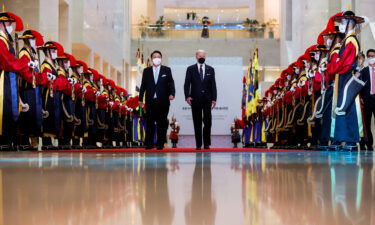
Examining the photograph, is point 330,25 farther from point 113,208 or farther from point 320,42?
A: point 113,208

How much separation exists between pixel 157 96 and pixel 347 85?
10.4 feet

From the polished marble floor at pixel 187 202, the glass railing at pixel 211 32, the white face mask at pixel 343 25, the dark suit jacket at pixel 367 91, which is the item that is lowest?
the polished marble floor at pixel 187 202

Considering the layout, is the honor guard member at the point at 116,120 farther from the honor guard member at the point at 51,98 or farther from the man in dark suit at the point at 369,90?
the man in dark suit at the point at 369,90

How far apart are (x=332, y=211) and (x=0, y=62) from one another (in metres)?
7.57

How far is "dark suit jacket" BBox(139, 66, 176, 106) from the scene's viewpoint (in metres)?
9.41

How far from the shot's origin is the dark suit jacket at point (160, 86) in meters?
9.41

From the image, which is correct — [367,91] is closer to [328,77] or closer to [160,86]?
[328,77]

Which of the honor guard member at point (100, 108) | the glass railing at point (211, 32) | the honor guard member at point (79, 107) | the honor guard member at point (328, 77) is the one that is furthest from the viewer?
the glass railing at point (211, 32)

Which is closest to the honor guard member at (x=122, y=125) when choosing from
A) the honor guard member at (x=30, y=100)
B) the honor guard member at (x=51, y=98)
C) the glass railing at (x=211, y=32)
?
the honor guard member at (x=51, y=98)

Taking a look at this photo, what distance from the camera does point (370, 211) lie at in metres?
1.30

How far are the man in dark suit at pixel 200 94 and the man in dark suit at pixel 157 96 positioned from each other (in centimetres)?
37

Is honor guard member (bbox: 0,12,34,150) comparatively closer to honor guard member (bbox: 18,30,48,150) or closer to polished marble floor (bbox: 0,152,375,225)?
honor guard member (bbox: 18,30,48,150)

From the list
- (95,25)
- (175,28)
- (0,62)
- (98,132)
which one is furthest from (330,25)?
(175,28)

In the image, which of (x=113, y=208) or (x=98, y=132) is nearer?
(x=113, y=208)
